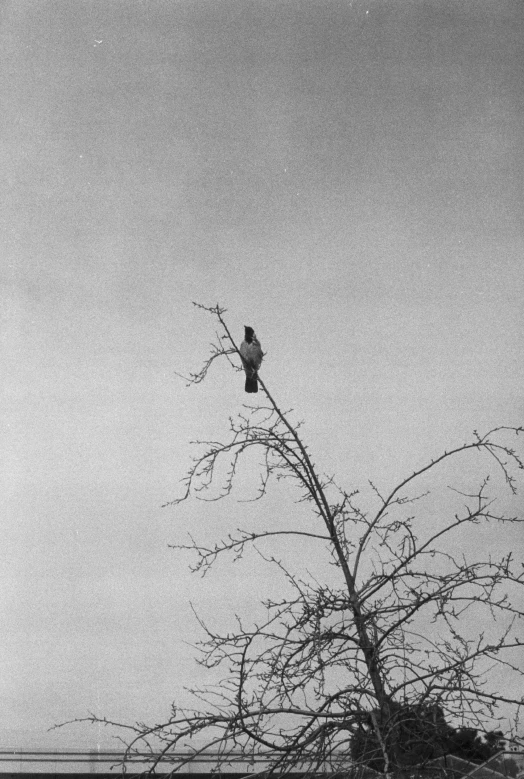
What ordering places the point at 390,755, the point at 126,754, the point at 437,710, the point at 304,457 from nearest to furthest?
the point at 126,754, the point at 390,755, the point at 437,710, the point at 304,457

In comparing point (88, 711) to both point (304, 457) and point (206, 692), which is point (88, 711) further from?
point (304, 457)

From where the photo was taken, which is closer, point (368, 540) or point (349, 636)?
point (349, 636)

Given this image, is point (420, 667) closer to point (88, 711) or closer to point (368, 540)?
point (368, 540)

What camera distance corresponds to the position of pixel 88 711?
12.4 ft

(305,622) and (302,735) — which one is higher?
(305,622)

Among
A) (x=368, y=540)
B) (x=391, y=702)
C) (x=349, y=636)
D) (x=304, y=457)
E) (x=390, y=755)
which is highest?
(x=304, y=457)

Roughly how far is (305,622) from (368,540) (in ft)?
2.11

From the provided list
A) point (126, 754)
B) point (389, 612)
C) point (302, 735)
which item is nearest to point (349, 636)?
point (389, 612)

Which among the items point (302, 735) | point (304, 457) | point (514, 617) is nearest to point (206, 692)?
point (302, 735)

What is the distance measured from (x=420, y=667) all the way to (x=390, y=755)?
51cm

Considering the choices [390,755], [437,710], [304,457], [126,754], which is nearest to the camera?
[126,754]

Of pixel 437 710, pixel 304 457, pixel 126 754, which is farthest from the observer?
pixel 304 457

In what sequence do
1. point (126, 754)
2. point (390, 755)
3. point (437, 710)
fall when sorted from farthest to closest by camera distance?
point (437, 710), point (390, 755), point (126, 754)

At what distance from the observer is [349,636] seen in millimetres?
3709
